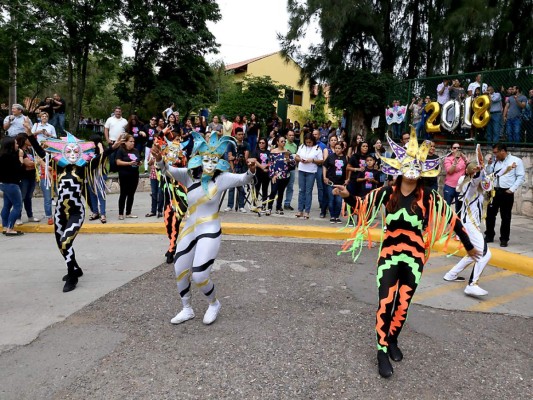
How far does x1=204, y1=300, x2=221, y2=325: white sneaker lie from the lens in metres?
4.75

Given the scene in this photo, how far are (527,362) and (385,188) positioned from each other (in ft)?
6.69

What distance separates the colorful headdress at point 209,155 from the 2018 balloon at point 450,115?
9.72 m

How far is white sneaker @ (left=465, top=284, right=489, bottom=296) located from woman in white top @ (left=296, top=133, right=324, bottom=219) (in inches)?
189

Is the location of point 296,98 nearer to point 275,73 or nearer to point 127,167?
point 275,73

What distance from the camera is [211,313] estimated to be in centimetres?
482

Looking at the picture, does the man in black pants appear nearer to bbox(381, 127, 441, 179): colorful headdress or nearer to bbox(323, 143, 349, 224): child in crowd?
bbox(323, 143, 349, 224): child in crowd

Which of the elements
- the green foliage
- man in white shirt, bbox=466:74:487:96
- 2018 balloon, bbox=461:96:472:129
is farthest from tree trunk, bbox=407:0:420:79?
the green foliage

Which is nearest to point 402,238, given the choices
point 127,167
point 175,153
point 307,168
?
point 175,153

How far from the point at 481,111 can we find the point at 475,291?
7526mm

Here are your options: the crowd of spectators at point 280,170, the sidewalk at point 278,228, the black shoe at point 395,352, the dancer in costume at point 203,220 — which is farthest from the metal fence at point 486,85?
the dancer in costume at point 203,220

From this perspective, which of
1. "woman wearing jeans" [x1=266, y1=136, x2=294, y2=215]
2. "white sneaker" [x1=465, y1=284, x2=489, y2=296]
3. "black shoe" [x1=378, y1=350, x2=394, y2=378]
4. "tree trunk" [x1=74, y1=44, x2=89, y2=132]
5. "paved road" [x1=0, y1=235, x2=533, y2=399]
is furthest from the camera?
"tree trunk" [x1=74, y1=44, x2=89, y2=132]

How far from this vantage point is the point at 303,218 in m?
10.4

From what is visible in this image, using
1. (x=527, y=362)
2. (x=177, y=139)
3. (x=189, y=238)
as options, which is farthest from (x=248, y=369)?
(x=177, y=139)

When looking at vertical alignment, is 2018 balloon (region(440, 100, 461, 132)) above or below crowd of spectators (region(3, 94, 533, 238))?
above
